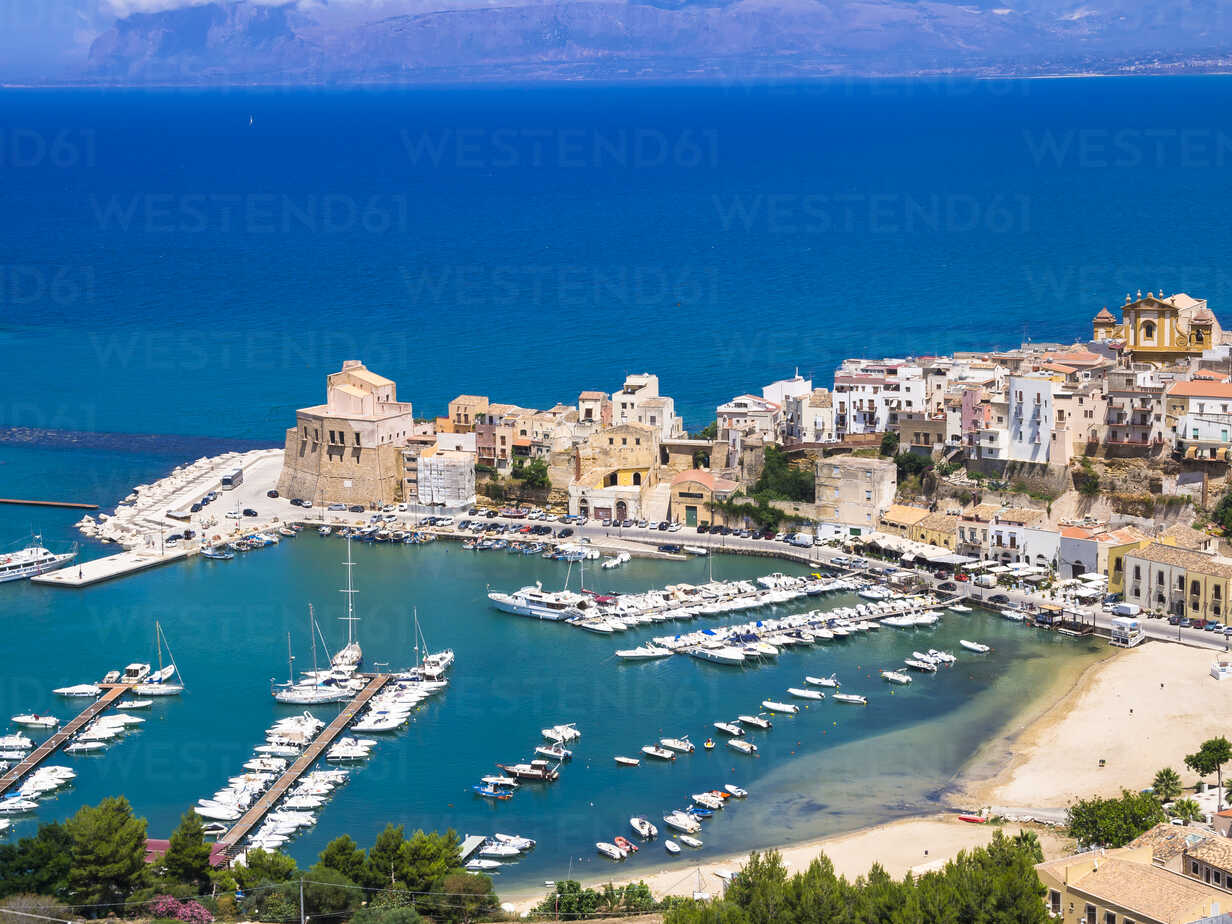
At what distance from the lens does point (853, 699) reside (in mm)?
43125

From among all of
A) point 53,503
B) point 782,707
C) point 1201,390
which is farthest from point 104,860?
point 1201,390

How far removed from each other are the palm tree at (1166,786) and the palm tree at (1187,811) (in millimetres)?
1358

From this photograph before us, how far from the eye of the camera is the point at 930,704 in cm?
4312

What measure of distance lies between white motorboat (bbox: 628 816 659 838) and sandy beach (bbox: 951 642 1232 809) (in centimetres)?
593

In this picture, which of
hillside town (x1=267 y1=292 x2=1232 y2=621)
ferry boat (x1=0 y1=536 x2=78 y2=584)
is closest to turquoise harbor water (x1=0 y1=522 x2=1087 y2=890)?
ferry boat (x1=0 y1=536 x2=78 y2=584)

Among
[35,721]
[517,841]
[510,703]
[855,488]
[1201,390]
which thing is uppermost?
[1201,390]

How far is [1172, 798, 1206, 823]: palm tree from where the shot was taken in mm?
33938

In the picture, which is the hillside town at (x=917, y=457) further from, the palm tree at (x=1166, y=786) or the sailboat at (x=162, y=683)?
the sailboat at (x=162, y=683)

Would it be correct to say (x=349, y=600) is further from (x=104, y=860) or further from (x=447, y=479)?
(x=104, y=860)

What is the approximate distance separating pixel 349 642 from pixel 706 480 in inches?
530

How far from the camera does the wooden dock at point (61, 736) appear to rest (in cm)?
3916

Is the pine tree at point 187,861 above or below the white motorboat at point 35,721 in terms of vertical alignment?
below

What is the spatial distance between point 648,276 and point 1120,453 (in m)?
57.6

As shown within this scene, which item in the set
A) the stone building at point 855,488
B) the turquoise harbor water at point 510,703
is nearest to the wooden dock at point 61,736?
the turquoise harbor water at point 510,703
